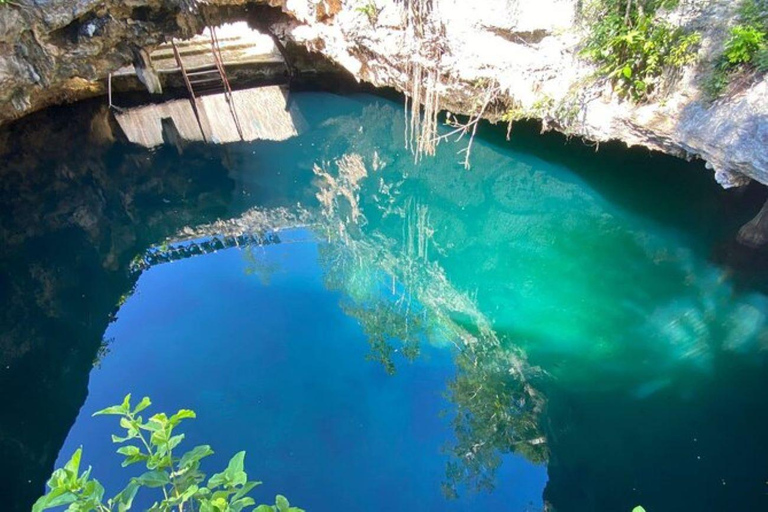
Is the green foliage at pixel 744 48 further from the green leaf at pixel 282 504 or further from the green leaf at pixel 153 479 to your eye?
the green leaf at pixel 153 479

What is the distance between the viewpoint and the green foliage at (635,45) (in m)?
5.52

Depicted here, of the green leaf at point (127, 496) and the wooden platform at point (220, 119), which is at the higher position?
the green leaf at point (127, 496)

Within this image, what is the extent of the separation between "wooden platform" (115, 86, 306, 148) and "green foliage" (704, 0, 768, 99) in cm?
735

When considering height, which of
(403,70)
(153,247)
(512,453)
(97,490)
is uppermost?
(97,490)

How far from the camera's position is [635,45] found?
575cm

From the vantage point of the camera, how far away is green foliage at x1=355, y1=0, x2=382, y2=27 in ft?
25.3

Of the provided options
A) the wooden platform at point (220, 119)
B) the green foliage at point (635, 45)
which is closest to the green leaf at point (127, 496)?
the green foliage at point (635, 45)

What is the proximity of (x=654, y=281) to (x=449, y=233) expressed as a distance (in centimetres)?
277

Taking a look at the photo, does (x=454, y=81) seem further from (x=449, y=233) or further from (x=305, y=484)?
(x=305, y=484)

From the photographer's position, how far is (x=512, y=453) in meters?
4.79

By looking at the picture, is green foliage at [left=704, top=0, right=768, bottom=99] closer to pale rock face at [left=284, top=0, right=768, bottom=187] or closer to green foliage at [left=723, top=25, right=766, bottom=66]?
green foliage at [left=723, top=25, right=766, bottom=66]

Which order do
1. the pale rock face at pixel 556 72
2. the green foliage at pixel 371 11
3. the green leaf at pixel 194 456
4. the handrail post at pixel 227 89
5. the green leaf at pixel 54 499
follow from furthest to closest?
the handrail post at pixel 227 89
the green foliage at pixel 371 11
the pale rock face at pixel 556 72
the green leaf at pixel 194 456
the green leaf at pixel 54 499

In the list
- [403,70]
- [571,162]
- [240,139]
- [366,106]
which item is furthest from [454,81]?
[240,139]

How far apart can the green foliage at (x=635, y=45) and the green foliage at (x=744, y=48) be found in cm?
37
